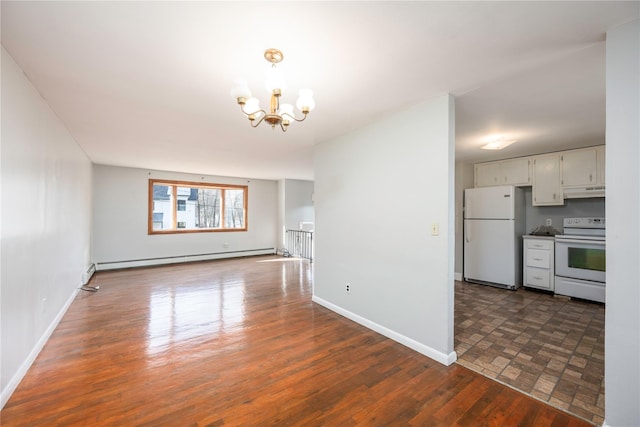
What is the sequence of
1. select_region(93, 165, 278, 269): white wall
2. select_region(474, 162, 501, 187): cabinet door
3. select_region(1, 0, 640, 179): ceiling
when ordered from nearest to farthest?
select_region(1, 0, 640, 179): ceiling < select_region(474, 162, 501, 187): cabinet door < select_region(93, 165, 278, 269): white wall

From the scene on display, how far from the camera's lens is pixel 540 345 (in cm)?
273

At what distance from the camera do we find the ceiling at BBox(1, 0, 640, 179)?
144cm

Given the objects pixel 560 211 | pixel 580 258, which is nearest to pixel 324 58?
pixel 580 258

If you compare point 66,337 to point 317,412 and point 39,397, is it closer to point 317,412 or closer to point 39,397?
point 39,397

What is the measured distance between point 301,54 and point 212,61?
0.62 metres

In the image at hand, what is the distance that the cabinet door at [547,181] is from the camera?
14.8 feet

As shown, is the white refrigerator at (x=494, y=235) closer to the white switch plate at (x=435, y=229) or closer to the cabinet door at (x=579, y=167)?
the cabinet door at (x=579, y=167)

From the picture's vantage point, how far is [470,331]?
3.04 meters

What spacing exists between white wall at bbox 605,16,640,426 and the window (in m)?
7.46

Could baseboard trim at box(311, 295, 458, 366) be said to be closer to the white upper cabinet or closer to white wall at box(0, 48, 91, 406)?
white wall at box(0, 48, 91, 406)

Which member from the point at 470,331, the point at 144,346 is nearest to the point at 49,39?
the point at 144,346

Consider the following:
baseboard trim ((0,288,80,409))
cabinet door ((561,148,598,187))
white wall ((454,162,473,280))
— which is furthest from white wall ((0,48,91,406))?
cabinet door ((561,148,598,187))

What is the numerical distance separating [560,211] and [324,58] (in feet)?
17.5

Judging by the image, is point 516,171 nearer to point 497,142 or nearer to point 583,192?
point 583,192
